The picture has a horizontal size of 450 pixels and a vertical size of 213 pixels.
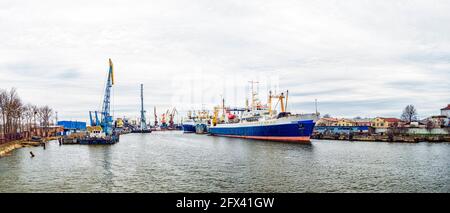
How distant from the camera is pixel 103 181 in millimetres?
27703

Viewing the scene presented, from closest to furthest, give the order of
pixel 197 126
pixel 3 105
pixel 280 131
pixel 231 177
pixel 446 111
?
1. pixel 231 177
2. pixel 3 105
3. pixel 280 131
4. pixel 446 111
5. pixel 197 126

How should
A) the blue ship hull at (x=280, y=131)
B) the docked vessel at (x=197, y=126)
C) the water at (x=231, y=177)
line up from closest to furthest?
the water at (x=231, y=177)
the blue ship hull at (x=280, y=131)
the docked vessel at (x=197, y=126)

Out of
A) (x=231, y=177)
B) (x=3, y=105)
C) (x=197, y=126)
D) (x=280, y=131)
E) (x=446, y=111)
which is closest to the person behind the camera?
(x=231, y=177)

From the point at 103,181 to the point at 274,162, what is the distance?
1924cm

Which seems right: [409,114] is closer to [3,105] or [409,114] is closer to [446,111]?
[446,111]

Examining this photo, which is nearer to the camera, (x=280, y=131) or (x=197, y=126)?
(x=280, y=131)

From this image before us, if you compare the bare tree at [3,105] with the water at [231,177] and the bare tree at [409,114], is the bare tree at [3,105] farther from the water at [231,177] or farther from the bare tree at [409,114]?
the bare tree at [409,114]

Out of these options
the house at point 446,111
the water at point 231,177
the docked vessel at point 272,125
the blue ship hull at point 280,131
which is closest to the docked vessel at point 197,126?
the docked vessel at point 272,125

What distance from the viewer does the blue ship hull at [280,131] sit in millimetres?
75500

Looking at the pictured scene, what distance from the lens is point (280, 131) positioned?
81750mm

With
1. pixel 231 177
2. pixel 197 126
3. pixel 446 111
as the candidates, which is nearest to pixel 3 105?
pixel 231 177
